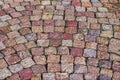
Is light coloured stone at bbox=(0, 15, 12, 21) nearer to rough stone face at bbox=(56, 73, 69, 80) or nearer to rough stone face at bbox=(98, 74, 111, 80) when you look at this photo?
rough stone face at bbox=(56, 73, 69, 80)

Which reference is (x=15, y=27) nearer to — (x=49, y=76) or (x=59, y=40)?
(x=59, y=40)

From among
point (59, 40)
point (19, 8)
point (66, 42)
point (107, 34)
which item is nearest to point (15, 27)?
point (19, 8)

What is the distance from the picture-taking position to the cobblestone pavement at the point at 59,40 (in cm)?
399

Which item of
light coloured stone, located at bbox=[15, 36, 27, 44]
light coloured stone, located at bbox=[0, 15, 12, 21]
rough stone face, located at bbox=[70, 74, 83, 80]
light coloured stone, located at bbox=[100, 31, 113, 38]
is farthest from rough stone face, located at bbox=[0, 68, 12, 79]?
light coloured stone, located at bbox=[100, 31, 113, 38]

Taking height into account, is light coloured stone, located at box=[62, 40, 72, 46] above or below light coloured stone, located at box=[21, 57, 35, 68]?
above

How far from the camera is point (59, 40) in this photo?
4551 millimetres

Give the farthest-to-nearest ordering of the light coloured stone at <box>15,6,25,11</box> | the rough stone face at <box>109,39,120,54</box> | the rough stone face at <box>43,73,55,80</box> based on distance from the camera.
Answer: the light coloured stone at <box>15,6,25,11</box> < the rough stone face at <box>109,39,120,54</box> < the rough stone face at <box>43,73,55,80</box>

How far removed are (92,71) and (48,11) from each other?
6.23 feet

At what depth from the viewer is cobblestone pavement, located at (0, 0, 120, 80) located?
3.99 metres

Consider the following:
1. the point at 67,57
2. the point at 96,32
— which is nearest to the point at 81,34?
the point at 96,32

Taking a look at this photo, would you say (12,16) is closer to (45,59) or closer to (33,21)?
(33,21)

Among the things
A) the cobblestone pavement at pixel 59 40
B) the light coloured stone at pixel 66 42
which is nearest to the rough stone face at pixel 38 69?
the cobblestone pavement at pixel 59 40

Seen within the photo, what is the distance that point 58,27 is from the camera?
4.84m

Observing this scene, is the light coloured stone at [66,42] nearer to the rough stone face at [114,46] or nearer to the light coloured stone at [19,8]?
the rough stone face at [114,46]
